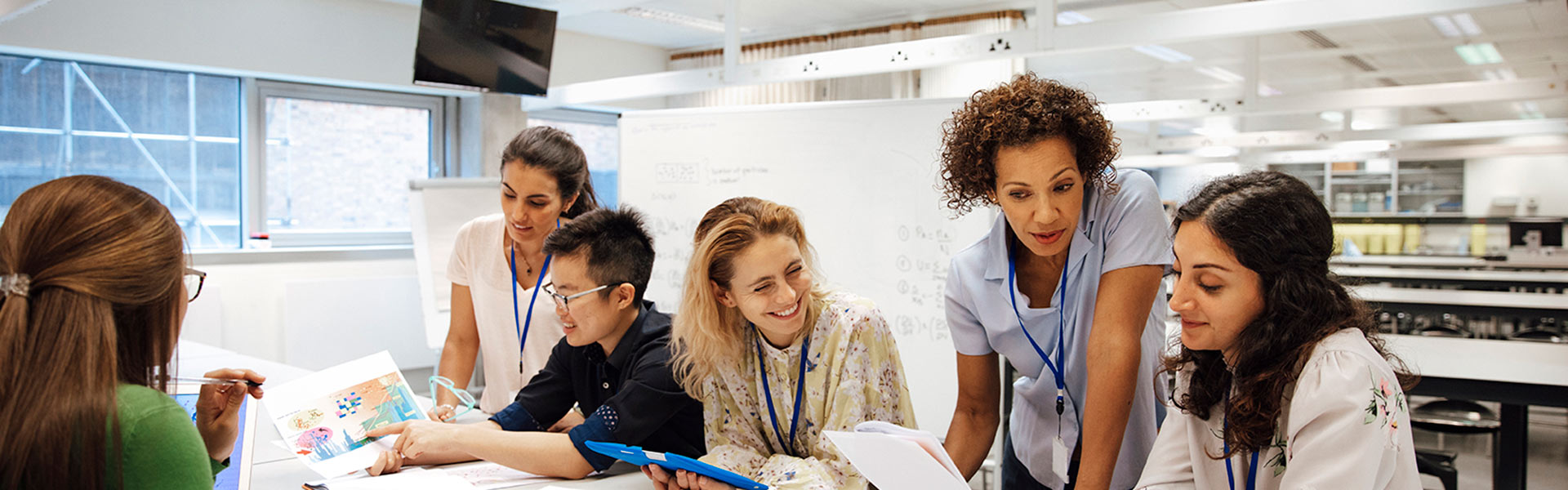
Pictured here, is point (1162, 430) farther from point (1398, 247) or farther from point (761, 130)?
point (1398, 247)

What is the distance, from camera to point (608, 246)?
1.93m

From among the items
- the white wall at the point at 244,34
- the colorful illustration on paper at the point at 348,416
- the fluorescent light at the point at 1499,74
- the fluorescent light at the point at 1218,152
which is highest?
the fluorescent light at the point at 1499,74

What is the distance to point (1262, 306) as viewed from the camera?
4.14ft

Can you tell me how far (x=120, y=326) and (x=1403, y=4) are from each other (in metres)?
3.31

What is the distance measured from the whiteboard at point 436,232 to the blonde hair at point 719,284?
3.58m

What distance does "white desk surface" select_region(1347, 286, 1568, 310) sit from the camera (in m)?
4.82

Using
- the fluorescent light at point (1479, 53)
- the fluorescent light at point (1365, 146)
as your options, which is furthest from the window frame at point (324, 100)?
the fluorescent light at point (1479, 53)

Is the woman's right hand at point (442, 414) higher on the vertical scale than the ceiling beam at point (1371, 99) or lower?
lower

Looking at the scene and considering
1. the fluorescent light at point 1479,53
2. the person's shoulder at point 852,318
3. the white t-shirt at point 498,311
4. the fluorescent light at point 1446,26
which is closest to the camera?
the person's shoulder at point 852,318

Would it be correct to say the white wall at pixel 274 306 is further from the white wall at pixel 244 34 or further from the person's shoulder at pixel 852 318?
the person's shoulder at pixel 852 318

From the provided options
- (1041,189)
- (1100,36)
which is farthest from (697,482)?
(1100,36)

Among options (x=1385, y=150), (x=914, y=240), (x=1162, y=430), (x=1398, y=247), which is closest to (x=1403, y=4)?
(x=914, y=240)

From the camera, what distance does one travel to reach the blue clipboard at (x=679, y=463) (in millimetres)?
1516

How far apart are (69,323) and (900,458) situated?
1009mm
